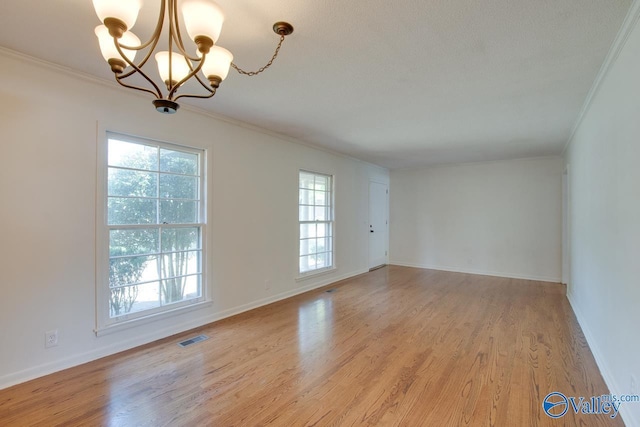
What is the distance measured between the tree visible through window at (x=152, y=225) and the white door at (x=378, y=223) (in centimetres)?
408

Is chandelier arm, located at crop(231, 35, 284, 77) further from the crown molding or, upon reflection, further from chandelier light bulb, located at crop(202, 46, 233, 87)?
the crown molding

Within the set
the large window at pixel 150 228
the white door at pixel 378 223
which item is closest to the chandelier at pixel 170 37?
the large window at pixel 150 228

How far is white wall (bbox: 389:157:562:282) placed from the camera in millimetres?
5609

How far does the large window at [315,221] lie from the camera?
4.87 metres

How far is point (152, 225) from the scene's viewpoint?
295cm

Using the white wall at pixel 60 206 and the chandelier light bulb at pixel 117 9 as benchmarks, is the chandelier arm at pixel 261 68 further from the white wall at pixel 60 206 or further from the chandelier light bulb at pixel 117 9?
the white wall at pixel 60 206

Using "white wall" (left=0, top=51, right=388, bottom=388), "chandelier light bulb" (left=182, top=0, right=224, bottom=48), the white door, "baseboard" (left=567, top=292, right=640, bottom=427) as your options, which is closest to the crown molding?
"white wall" (left=0, top=51, right=388, bottom=388)

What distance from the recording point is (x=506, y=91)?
272 centimetres

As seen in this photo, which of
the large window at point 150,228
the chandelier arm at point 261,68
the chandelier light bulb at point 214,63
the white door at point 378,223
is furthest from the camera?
the white door at point 378,223

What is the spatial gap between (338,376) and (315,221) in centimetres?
296

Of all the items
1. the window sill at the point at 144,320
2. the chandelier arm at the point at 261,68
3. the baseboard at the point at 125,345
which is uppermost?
the chandelier arm at the point at 261,68

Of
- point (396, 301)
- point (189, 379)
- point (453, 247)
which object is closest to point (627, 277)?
point (396, 301)

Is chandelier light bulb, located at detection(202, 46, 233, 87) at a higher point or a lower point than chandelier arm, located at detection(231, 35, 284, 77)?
lower

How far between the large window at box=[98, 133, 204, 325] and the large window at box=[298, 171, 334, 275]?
1800 millimetres
